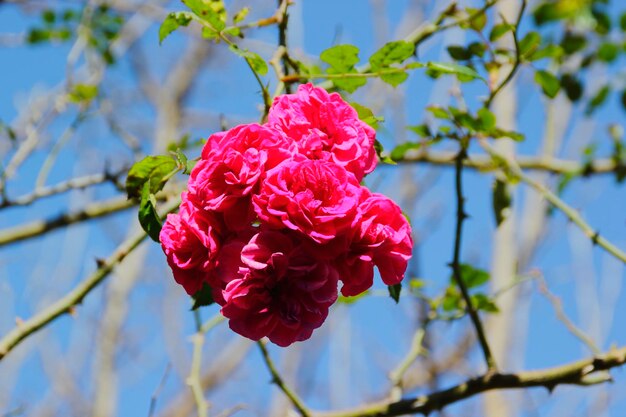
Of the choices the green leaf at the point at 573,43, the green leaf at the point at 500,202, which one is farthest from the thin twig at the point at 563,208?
the green leaf at the point at 573,43

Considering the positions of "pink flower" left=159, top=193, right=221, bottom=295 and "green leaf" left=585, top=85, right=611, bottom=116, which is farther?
"green leaf" left=585, top=85, right=611, bottom=116

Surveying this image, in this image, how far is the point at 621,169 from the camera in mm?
2475

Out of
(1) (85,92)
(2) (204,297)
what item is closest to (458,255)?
(2) (204,297)

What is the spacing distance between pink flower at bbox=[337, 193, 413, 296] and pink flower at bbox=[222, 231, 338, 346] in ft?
0.11

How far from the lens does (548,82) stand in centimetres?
160

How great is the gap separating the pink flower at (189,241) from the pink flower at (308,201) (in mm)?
76

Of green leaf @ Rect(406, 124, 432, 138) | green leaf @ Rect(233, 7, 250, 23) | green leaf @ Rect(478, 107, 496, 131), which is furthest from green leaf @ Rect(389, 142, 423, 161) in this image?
green leaf @ Rect(233, 7, 250, 23)

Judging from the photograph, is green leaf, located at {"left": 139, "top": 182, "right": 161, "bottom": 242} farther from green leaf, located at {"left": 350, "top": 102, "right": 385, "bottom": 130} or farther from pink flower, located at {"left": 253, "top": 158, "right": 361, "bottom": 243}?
green leaf, located at {"left": 350, "top": 102, "right": 385, "bottom": 130}

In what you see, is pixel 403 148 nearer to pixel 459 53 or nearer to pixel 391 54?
pixel 459 53

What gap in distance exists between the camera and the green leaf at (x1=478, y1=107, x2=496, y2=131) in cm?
149

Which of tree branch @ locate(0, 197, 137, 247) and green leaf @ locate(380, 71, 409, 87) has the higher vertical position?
green leaf @ locate(380, 71, 409, 87)

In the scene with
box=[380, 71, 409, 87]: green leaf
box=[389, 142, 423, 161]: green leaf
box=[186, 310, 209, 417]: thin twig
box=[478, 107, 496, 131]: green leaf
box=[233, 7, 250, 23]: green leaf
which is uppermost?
box=[233, 7, 250, 23]: green leaf

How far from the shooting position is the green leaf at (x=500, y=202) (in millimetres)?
1678

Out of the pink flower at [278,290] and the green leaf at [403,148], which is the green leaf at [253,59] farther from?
the green leaf at [403,148]
